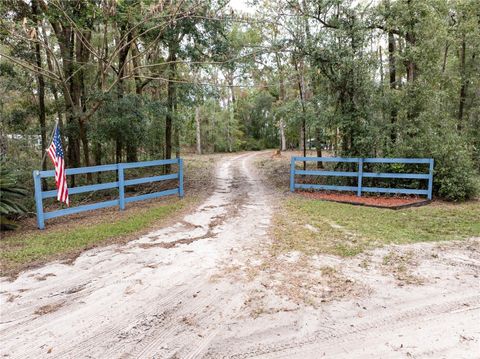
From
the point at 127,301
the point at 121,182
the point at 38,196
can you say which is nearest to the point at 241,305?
the point at 127,301

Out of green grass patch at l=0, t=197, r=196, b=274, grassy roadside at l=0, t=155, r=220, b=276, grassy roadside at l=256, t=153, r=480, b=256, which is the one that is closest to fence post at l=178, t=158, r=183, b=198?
grassy roadside at l=0, t=155, r=220, b=276

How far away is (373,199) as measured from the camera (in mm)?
8992

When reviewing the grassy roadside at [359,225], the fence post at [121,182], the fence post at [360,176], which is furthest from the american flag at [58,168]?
the fence post at [360,176]

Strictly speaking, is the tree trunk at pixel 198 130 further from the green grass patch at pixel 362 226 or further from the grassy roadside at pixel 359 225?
the green grass patch at pixel 362 226

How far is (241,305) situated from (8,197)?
5.30 meters

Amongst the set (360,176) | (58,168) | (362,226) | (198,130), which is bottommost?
(362,226)

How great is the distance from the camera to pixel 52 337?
2.71 m

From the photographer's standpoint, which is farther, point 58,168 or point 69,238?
point 58,168

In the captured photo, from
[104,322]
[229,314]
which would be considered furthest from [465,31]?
[104,322]

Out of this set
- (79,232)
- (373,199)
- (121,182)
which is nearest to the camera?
(79,232)

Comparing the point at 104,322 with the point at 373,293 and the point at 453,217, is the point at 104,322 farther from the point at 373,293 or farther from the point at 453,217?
the point at 453,217

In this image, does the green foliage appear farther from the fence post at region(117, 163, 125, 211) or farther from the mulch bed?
the mulch bed

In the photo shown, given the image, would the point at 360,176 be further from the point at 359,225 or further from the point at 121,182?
the point at 121,182

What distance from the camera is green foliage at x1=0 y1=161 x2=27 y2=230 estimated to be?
225 inches
